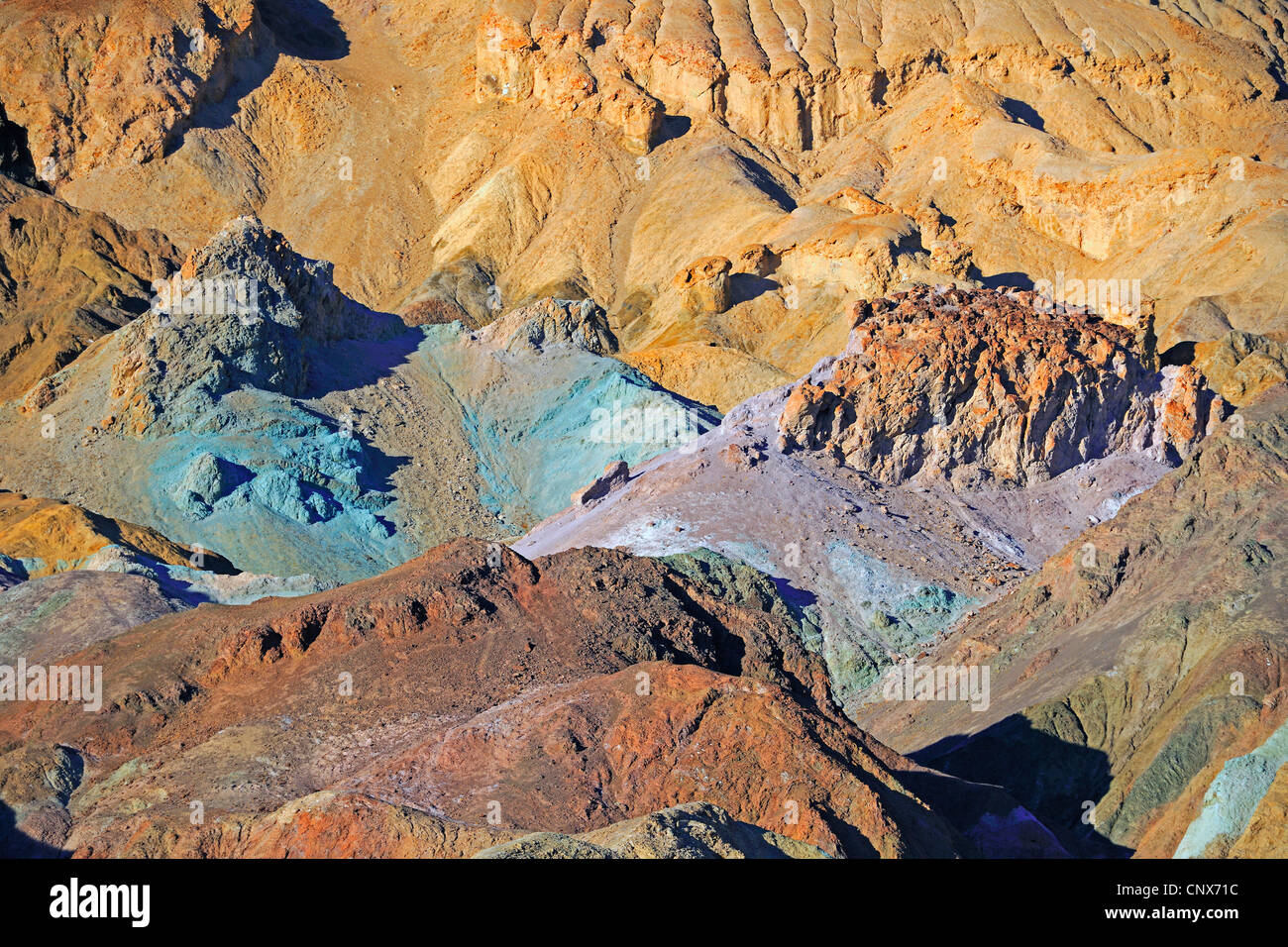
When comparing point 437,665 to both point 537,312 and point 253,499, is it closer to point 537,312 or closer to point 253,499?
point 253,499

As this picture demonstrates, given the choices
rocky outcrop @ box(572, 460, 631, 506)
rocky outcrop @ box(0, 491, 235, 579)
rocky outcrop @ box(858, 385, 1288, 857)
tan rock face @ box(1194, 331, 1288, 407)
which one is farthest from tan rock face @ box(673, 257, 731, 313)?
rocky outcrop @ box(858, 385, 1288, 857)

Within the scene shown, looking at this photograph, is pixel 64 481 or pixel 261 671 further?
pixel 64 481

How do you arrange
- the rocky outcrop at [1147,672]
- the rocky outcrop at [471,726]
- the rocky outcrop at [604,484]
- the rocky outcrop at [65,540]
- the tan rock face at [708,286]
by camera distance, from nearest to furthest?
the rocky outcrop at [471,726] → the rocky outcrop at [1147,672] → the rocky outcrop at [65,540] → the rocky outcrop at [604,484] → the tan rock face at [708,286]

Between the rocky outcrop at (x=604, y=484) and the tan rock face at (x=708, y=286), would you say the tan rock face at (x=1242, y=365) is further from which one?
the rocky outcrop at (x=604, y=484)

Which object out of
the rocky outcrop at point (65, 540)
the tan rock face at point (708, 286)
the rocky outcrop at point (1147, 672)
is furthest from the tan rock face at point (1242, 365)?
the rocky outcrop at point (65, 540)

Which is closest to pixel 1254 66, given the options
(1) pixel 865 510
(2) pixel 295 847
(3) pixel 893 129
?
(3) pixel 893 129

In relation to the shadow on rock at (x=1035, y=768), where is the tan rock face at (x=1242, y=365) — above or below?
above

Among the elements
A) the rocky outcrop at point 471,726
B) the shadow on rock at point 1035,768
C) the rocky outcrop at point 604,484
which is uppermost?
the rocky outcrop at point 471,726
